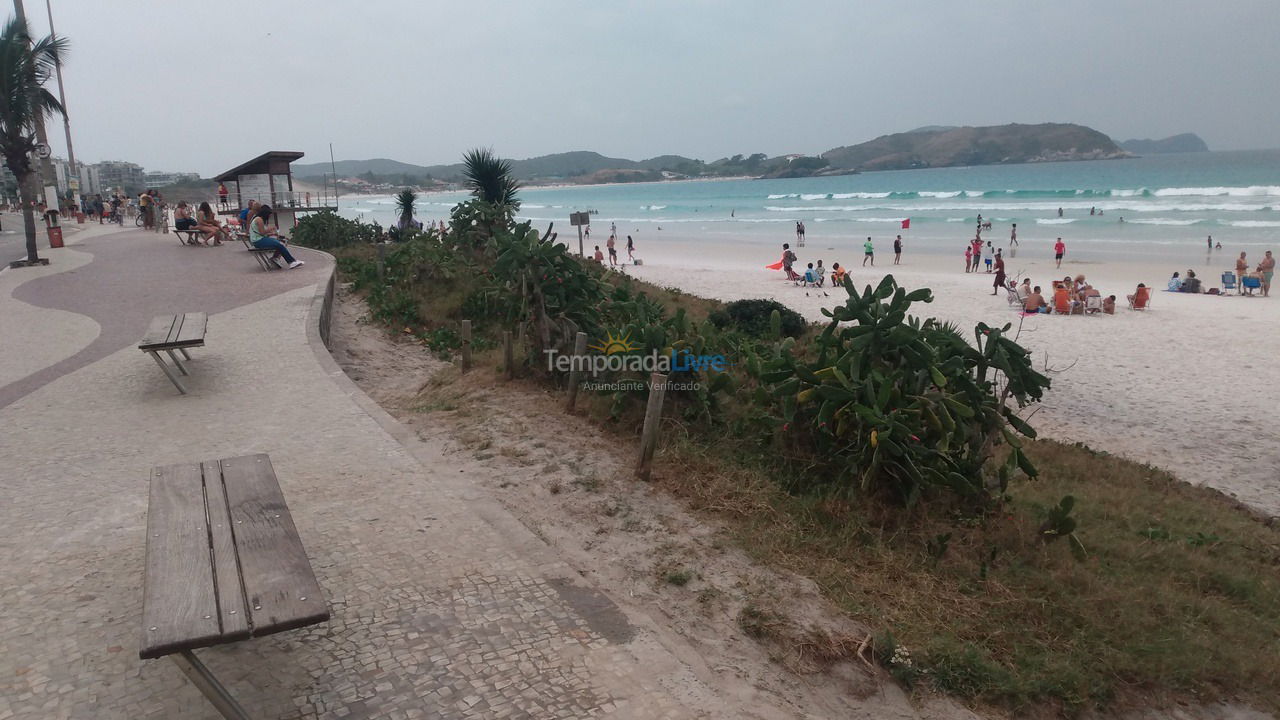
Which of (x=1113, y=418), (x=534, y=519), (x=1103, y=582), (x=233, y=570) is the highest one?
(x=233, y=570)

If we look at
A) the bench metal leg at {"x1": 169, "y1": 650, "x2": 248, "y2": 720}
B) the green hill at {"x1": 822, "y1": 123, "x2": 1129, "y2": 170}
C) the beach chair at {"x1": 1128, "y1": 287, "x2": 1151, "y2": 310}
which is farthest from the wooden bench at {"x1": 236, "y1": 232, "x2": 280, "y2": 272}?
the green hill at {"x1": 822, "y1": 123, "x2": 1129, "y2": 170}

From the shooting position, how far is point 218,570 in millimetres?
2879

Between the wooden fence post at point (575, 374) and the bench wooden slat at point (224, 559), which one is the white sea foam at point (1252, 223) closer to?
the wooden fence post at point (575, 374)

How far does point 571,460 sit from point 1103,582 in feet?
12.1

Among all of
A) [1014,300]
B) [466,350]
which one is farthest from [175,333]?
[1014,300]

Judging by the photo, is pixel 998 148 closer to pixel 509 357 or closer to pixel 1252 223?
pixel 1252 223

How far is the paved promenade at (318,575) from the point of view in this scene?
304cm

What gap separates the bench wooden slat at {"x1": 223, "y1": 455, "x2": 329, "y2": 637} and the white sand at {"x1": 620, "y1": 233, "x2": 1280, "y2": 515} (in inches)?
283

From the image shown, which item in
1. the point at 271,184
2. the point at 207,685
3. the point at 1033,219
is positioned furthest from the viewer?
the point at 1033,219

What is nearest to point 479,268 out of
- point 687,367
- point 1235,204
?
point 687,367

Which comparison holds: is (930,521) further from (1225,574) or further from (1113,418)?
(1113,418)

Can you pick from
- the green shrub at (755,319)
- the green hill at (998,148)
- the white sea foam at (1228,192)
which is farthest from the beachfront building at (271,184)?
the green hill at (998,148)

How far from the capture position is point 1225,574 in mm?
5035

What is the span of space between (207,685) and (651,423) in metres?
3.32
